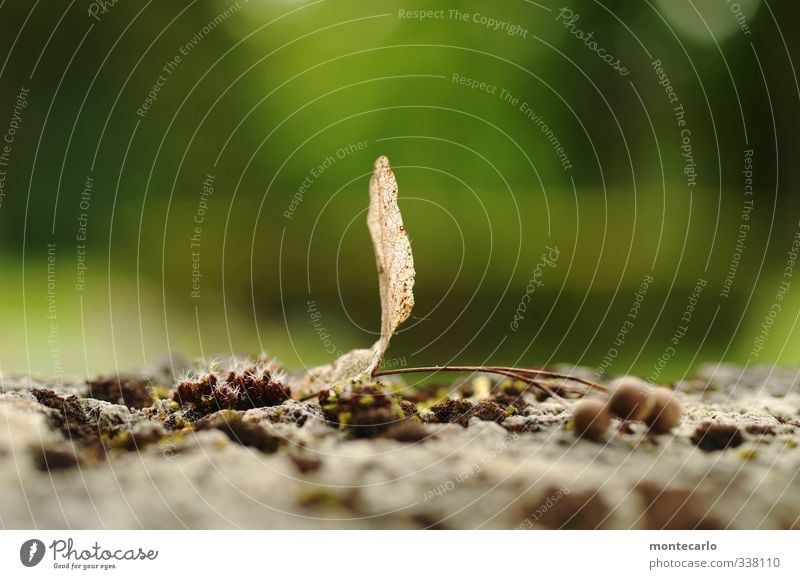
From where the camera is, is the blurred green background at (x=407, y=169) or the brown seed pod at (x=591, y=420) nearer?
the brown seed pod at (x=591, y=420)

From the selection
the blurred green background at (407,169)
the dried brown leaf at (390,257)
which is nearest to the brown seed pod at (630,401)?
the dried brown leaf at (390,257)

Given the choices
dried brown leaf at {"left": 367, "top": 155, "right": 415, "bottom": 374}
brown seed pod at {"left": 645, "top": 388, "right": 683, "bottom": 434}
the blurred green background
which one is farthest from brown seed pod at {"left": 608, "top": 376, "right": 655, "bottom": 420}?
the blurred green background

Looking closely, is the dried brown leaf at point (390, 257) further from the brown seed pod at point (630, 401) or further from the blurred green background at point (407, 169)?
the blurred green background at point (407, 169)

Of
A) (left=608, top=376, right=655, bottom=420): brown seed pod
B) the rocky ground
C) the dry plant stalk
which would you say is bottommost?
the rocky ground

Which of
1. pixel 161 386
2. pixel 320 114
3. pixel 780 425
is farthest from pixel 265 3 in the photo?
pixel 780 425

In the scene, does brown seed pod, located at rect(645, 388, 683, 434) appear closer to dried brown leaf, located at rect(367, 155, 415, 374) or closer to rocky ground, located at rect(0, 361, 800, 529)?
rocky ground, located at rect(0, 361, 800, 529)

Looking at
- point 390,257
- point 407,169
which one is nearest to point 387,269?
point 390,257

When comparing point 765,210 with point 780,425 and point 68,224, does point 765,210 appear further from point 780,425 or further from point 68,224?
point 68,224
